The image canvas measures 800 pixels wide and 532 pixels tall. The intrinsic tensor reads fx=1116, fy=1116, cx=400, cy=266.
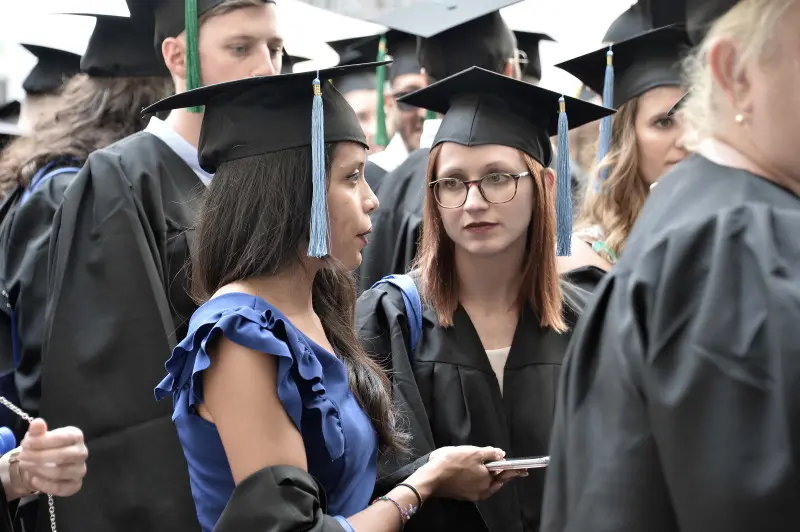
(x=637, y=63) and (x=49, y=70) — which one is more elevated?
(x=49, y=70)

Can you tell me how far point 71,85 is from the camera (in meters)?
4.09

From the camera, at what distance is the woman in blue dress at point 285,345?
2150 mm

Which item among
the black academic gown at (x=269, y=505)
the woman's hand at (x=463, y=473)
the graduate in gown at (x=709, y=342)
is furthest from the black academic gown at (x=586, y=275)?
the graduate in gown at (x=709, y=342)

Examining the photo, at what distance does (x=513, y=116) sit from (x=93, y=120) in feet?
5.17

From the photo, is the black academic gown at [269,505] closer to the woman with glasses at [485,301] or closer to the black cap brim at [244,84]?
the woman with glasses at [485,301]

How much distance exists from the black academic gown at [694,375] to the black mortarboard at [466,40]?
2.70m

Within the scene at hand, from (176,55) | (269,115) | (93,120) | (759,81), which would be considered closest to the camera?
(759,81)

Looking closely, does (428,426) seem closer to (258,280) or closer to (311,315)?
(311,315)

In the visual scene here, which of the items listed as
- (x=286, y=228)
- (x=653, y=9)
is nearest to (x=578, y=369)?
(x=286, y=228)

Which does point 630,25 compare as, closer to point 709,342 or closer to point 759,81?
point 759,81

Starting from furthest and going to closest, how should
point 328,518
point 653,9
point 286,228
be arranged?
point 653,9, point 286,228, point 328,518

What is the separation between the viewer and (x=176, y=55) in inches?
140

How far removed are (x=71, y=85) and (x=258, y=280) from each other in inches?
79.2

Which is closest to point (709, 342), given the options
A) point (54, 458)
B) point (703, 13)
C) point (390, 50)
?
point (703, 13)
